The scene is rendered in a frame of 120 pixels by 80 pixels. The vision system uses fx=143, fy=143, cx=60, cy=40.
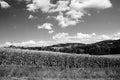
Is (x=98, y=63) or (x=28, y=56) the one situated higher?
(x=28, y=56)

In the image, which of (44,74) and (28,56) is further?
(28,56)

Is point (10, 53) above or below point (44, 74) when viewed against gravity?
above

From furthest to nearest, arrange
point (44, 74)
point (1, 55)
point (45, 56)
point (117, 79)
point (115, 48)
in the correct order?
point (115, 48), point (45, 56), point (1, 55), point (44, 74), point (117, 79)

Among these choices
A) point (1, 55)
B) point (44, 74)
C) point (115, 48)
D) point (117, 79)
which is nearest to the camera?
point (117, 79)

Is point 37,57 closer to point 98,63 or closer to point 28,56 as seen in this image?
point 28,56

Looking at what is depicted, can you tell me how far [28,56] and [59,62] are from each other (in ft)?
16.3

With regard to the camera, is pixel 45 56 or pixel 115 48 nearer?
pixel 45 56

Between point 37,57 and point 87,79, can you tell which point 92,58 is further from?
point 87,79

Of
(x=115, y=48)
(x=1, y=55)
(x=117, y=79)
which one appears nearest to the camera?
(x=117, y=79)

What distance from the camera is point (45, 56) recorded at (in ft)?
74.7

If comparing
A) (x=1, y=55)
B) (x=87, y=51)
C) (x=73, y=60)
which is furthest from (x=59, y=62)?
(x=87, y=51)

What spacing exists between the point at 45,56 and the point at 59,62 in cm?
243

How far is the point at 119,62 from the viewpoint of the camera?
2370 cm

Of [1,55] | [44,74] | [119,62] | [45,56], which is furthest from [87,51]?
[44,74]
